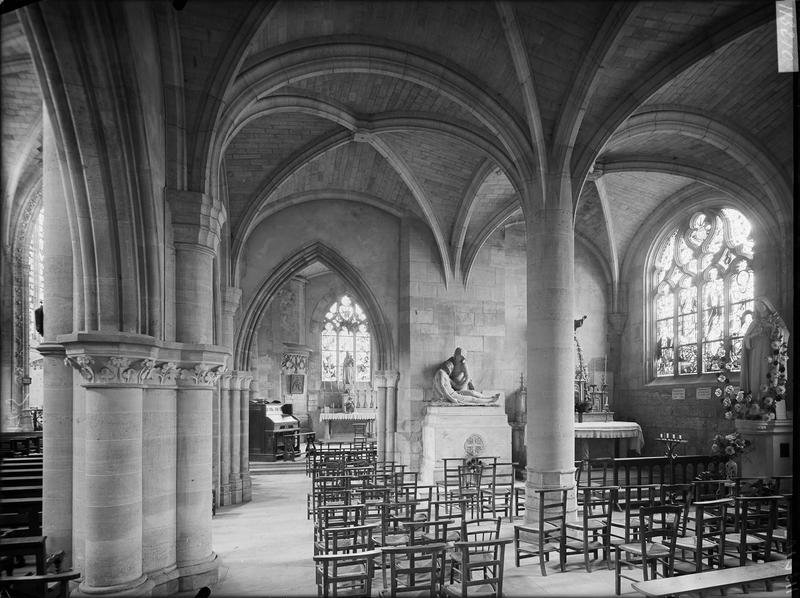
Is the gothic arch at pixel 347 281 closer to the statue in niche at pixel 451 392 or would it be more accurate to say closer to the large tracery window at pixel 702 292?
the statue in niche at pixel 451 392

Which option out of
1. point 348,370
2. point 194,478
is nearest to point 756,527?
point 194,478

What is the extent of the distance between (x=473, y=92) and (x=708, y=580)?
25.7ft

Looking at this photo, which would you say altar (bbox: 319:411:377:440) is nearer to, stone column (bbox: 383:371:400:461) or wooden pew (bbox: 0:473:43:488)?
stone column (bbox: 383:371:400:461)

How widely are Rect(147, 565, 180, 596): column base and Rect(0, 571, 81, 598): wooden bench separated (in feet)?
4.72

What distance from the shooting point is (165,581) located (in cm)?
677

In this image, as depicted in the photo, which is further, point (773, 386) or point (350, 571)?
point (773, 386)

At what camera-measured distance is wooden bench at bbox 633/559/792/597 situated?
4730 mm

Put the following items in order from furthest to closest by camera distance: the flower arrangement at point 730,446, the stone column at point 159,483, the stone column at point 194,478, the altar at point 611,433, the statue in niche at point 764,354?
1. the altar at point 611,433
2. the statue in niche at point 764,354
3. the flower arrangement at point 730,446
4. the stone column at point 194,478
5. the stone column at point 159,483

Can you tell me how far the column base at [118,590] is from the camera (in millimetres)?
5855

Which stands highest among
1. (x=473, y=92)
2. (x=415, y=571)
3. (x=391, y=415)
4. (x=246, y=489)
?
(x=473, y=92)

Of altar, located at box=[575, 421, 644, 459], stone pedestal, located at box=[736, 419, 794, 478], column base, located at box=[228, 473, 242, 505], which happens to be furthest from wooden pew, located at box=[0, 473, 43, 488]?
stone pedestal, located at box=[736, 419, 794, 478]

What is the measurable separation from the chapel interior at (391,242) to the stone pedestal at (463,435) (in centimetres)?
7

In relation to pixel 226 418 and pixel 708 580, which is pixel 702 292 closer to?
pixel 226 418

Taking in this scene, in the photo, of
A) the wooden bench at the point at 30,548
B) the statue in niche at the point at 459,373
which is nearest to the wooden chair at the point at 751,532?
the wooden bench at the point at 30,548
